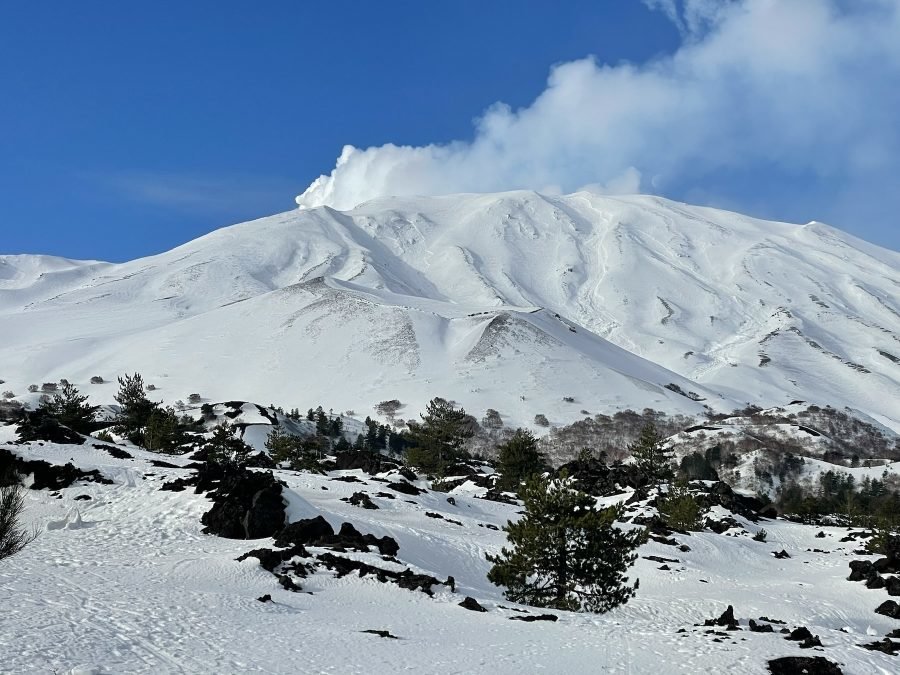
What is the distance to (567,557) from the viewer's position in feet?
65.8

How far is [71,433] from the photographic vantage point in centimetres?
3812

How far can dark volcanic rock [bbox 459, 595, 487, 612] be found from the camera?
675 inches

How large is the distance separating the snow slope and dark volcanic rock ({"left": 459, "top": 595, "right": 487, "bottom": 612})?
326 mm

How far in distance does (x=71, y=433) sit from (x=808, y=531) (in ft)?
161

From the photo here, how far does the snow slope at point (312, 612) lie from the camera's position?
1162cm

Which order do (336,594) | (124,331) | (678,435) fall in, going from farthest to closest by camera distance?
(124,331) → (678,435) → (336,594)

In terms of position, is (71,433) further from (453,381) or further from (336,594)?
(453,381)

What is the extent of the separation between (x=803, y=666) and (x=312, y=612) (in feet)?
32.6

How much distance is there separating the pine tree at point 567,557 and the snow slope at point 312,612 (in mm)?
1101

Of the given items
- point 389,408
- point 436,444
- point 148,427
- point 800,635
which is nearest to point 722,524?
point 436,444

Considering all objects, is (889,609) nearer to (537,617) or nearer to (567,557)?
(567,557)

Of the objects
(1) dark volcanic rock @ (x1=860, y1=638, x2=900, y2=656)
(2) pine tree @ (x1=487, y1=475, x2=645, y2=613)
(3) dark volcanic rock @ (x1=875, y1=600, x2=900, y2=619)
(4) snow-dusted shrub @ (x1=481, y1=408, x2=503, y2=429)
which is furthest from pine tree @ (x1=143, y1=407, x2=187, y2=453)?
(4) snow-dusted shrub @ (x1=481, y1=408, x2=503, y2=429)

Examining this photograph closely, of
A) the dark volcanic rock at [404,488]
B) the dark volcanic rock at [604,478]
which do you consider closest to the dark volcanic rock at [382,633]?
the dark volcanic rock at [404,488]

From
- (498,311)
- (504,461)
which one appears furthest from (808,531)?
(498,311)
